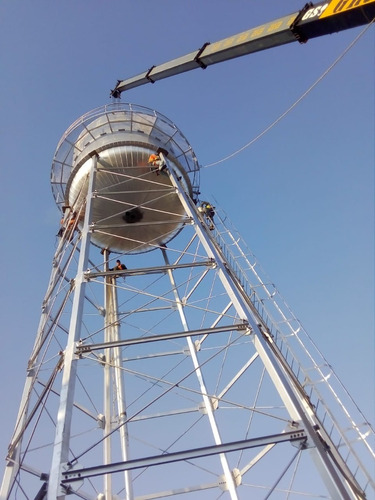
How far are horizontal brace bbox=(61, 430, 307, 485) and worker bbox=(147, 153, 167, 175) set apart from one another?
833 centimetres

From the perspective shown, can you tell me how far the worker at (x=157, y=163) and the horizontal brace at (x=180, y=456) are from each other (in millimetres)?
8325

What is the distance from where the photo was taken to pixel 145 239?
13.8 m

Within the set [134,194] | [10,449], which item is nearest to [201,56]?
[134,194]

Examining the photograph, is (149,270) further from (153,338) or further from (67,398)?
(67,398)

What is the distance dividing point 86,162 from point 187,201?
3.54m

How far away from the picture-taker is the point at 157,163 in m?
12.0

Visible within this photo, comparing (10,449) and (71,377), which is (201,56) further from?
(10,449)

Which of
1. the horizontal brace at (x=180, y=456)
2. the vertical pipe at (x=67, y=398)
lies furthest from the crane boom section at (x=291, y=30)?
the horizontal brace at (x=180, y=456)

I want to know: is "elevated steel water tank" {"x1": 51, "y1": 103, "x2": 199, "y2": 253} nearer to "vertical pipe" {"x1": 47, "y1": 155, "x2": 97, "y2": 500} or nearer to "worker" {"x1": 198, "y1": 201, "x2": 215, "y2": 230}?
"worker" {"x1": 198, "y1": 201, "x2": 215, "y2": 230}

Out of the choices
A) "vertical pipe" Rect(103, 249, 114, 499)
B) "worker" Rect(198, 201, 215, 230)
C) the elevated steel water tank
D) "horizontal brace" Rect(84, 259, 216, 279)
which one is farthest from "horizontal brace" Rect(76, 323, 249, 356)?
"worker" Rect(198, 201, 215, 230)

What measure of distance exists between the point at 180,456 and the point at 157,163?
8.64 meters

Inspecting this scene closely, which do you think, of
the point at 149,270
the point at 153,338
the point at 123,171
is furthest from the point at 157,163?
the point at 153,338

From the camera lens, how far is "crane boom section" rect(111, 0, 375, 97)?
7953 millimetres

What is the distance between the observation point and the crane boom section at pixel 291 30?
7.95m
